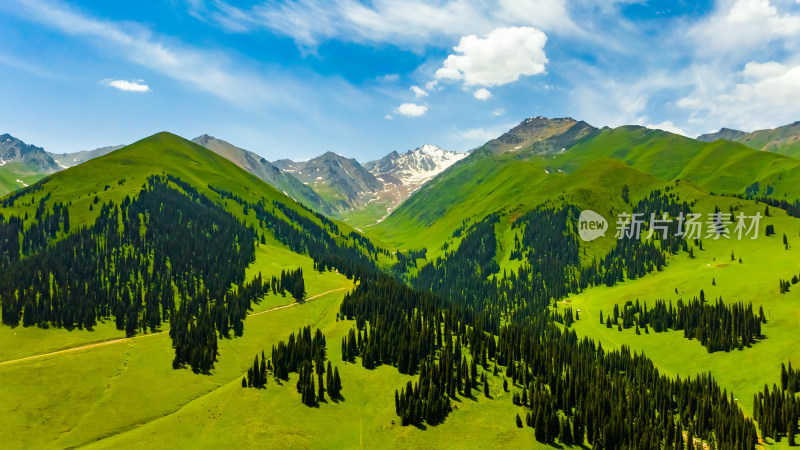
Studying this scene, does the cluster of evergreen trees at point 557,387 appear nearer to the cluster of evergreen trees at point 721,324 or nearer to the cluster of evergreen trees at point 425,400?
the cluster of evergreen trees at point 425,400

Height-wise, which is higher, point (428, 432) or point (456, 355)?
point (456, 355)

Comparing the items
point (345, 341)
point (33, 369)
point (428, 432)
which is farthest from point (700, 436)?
point (33, 369)

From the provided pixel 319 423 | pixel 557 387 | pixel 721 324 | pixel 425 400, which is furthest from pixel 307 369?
pixel 721 324

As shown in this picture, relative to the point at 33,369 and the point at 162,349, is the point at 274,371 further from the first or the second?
the point at 33,369

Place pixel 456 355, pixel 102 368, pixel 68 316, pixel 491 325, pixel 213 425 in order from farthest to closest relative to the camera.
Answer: pixel 491 325
pixel 68 316
pixel 456 355
pixel 102 368
pixel 213 425

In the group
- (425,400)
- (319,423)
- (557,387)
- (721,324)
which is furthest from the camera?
(721,324)

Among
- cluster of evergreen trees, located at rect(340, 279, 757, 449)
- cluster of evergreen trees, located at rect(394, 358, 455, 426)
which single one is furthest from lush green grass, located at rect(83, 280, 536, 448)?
cluster of evergreen trees, located at rect(340, 279, 757, 449)

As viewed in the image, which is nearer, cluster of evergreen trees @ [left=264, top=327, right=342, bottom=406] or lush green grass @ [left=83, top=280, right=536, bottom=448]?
lush green grass @ [left=83, top=280, right=536, bottom=448]

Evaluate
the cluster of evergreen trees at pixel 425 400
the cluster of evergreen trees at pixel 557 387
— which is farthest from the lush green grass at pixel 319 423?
the cluster of evergreen trees at pixel 557 387

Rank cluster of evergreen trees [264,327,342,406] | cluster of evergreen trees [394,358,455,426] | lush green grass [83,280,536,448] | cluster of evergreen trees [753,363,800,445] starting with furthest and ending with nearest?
1. cluster of evergreen trees [264,327,342,406]
2. cluster of evergreen trees [753,363,800,445]
3. cluster of evergreen trees [394,358,455,426]
4. lush green grass [83,280,536,448]

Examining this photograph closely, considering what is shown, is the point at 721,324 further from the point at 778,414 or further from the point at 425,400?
the point at 425,400

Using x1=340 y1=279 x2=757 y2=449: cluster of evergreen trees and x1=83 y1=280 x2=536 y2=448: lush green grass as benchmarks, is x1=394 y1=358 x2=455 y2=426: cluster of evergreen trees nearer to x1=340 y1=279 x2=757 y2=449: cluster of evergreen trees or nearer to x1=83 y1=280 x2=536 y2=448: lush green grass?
x1=340 y1=279 x2=757 y2=449: cluster of evergreen trees
